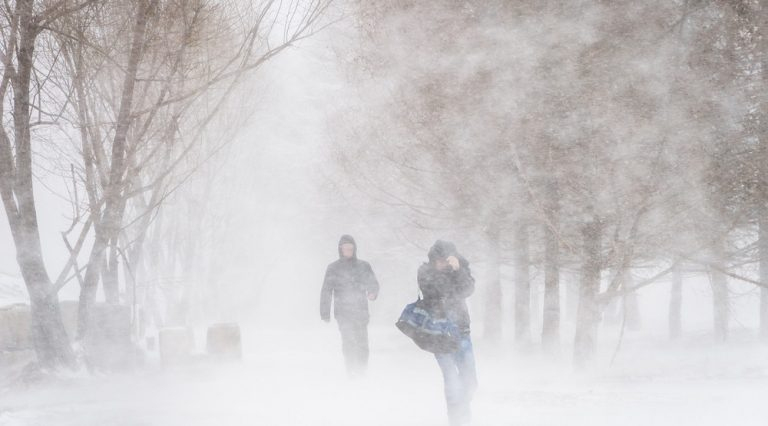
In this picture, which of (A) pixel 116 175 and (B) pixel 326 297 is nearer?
(B) pixel 326 297

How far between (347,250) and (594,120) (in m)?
3.67

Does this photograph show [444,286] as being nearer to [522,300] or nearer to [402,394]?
[402,394]

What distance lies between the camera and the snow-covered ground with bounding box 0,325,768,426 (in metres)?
6.80

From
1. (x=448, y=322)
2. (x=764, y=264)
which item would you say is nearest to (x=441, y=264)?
(x=448, y=322)

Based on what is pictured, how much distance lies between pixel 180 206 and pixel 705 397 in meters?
18.3

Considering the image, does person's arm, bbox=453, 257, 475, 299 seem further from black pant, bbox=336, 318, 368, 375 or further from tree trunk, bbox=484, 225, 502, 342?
tree trunk, bbox=484, 225, 502, 342

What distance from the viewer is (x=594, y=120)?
9828 mm

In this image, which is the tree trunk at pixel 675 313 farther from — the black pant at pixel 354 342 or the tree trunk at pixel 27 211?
the tree trunk at pixel 27 211

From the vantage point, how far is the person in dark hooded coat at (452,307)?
20.1 ft

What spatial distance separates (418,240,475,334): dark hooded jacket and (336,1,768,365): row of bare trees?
4120 mm

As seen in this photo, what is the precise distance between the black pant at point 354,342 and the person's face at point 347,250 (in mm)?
833

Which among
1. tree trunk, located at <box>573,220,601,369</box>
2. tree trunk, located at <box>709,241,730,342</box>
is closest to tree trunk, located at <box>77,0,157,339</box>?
tree trunk, located at <box>573,220,601,369</box>

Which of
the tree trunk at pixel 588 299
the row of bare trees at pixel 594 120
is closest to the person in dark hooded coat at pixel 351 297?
the row of bare trees at pixel 594 120

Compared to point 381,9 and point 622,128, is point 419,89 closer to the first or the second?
point 381,9
